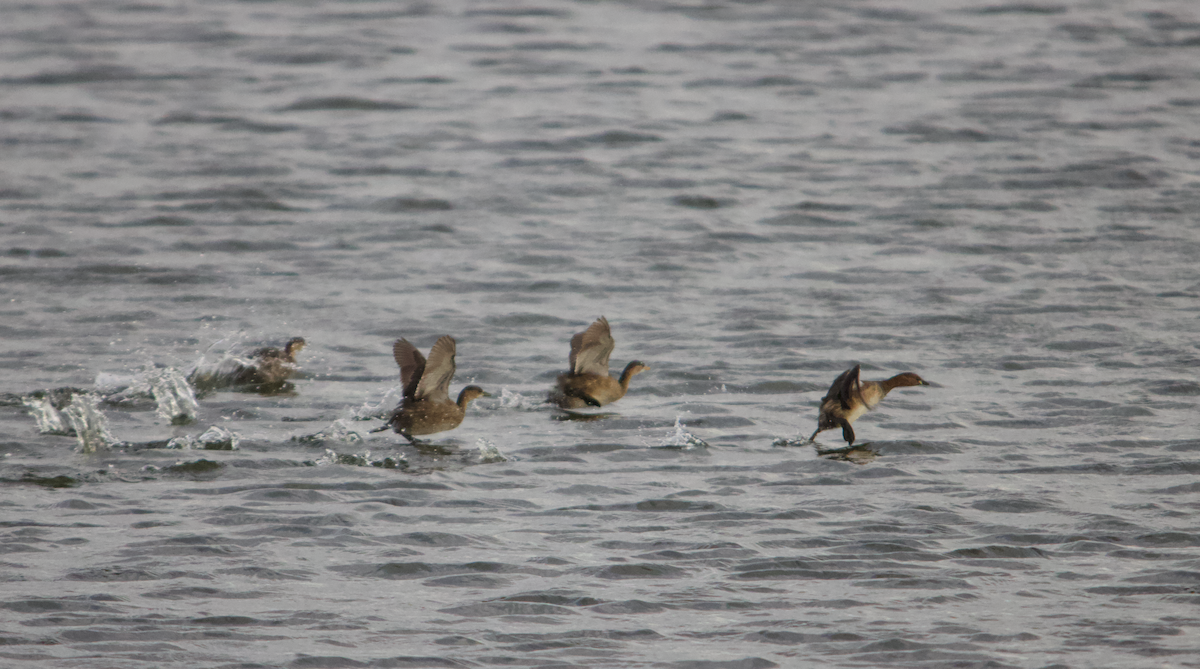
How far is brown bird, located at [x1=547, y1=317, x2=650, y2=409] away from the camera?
9328 mm

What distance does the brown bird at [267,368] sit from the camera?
9.61 meters

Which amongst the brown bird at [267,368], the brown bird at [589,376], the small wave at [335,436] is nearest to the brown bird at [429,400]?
the small wave at [335,436]

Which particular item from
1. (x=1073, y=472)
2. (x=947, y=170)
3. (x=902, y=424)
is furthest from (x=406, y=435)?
(x=947, y=170)

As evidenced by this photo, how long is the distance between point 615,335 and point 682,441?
8.22 ft

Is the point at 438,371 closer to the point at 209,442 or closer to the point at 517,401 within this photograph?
the point at 517,401

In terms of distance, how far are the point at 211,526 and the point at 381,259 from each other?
19.9 feet

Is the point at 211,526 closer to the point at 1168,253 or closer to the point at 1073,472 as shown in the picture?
the point at 1073,472

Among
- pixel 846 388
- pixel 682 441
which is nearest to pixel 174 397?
pixel 682 441

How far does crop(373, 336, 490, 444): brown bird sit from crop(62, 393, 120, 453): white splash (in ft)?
5.25

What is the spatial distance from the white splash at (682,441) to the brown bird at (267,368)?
2.84m

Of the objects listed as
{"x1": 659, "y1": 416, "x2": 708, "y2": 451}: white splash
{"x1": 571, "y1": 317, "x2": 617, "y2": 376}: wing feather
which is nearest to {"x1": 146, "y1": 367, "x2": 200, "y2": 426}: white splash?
{"x1": 571, "y1": 317, "x2": 617, "y2": 376}: wing feather

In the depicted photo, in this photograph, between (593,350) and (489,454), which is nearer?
(489,454)

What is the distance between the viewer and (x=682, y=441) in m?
8.55

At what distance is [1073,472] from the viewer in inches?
315
